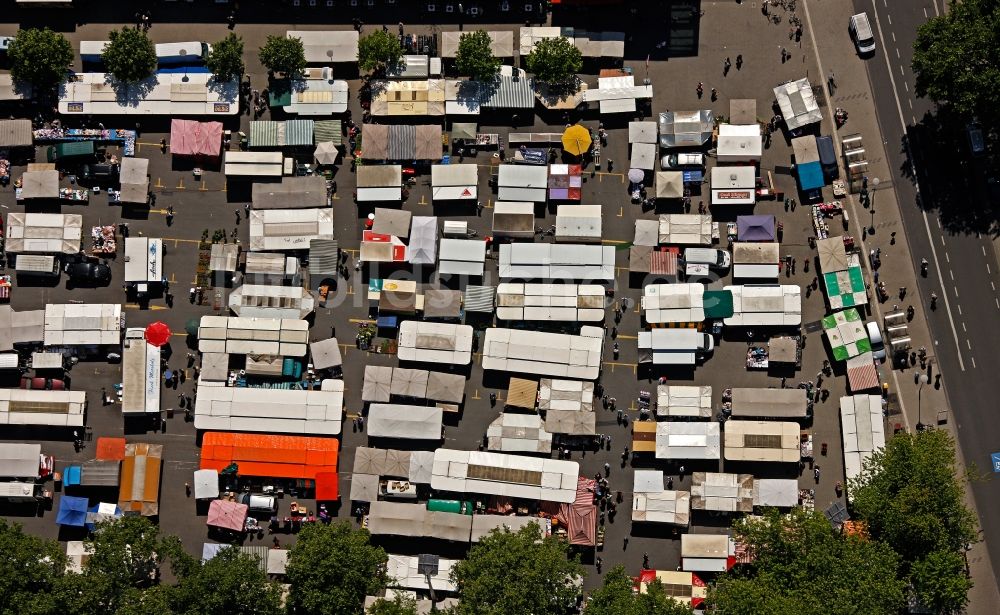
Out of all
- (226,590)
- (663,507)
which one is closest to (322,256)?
(226,590)

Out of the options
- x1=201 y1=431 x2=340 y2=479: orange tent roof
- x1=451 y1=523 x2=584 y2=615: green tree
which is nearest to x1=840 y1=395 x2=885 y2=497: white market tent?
x1=451 y1=523 x2=584 y2=615: green tree

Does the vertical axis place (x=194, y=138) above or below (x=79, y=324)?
above

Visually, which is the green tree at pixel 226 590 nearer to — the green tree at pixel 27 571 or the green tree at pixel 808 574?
the green tree at pixel 27 571

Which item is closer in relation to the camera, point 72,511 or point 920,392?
point 72,511

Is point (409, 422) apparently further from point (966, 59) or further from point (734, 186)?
point (966, 59)

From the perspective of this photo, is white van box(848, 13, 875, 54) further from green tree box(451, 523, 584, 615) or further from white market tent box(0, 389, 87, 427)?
white market tent box(0, 389, 87, 427)

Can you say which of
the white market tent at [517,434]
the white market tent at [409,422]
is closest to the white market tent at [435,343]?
the white market tent at [409,422]

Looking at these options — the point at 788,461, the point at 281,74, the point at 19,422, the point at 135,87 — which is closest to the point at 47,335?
the point at 19,422
